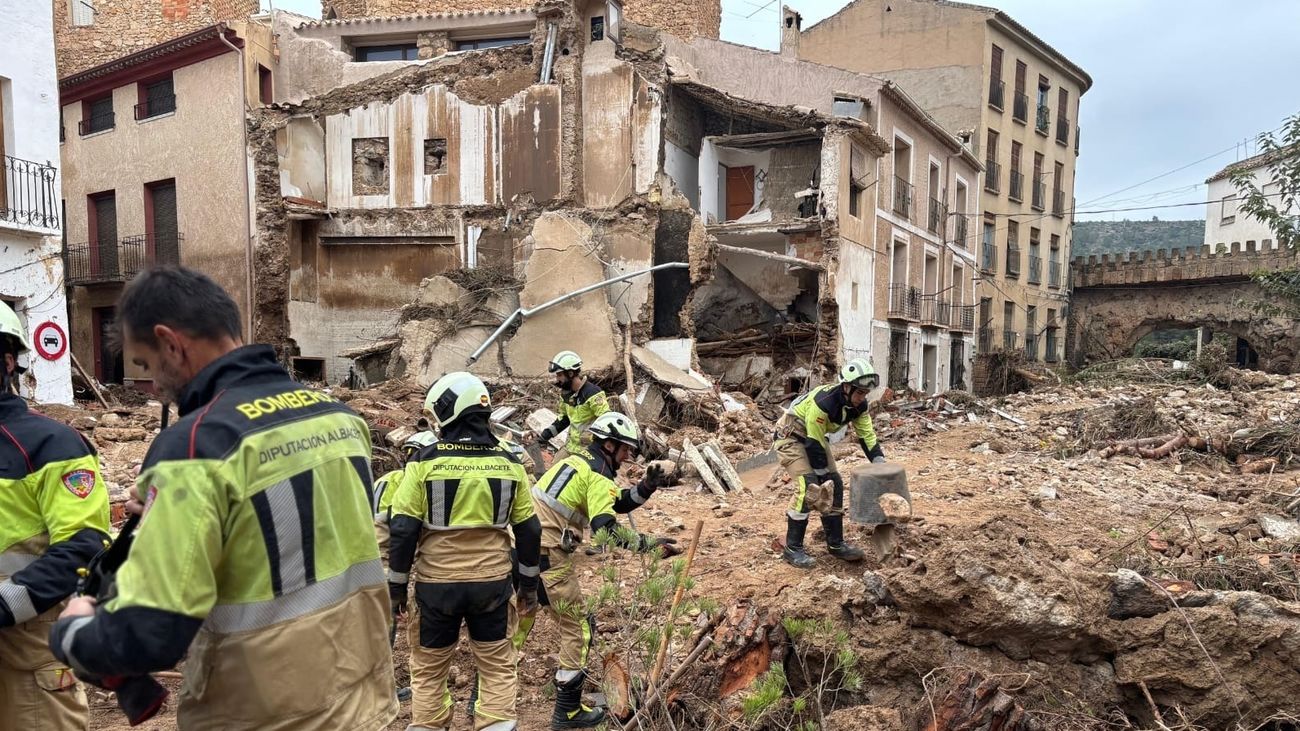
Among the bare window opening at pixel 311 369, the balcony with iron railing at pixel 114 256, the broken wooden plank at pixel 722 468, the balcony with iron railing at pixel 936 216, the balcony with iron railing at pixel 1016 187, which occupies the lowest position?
the broken wooden plank at pixel 722 468

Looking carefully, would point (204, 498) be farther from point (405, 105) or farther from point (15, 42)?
point (405, 105)

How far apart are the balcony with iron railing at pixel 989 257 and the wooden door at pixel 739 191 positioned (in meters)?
13.5

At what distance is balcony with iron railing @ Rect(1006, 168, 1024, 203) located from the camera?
31.7m

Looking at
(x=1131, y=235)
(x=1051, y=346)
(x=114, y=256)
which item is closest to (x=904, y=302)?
(x=1051, y=346)

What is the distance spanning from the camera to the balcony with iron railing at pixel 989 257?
3034 centimetres

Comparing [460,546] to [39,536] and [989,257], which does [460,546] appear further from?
[989,257]

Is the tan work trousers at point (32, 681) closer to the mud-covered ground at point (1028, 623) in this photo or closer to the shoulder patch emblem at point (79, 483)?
the shoulder patch emblem at point (79, 483)

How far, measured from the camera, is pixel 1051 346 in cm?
3466

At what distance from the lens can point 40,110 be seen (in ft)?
42.0

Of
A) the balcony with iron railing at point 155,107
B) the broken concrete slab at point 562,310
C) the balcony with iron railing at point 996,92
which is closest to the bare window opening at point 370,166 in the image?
the broken concrete slab at point 562,310

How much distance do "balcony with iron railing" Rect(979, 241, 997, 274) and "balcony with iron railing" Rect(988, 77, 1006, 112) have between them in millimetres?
4734

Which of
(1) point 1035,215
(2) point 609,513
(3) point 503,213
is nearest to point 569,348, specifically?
(3) point 503,213

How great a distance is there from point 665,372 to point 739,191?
6.62 metres

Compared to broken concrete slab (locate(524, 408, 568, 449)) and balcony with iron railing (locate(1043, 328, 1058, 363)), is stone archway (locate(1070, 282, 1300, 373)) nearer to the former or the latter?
balcony with iron railing (locate(1043, 328, 1058, 363))
